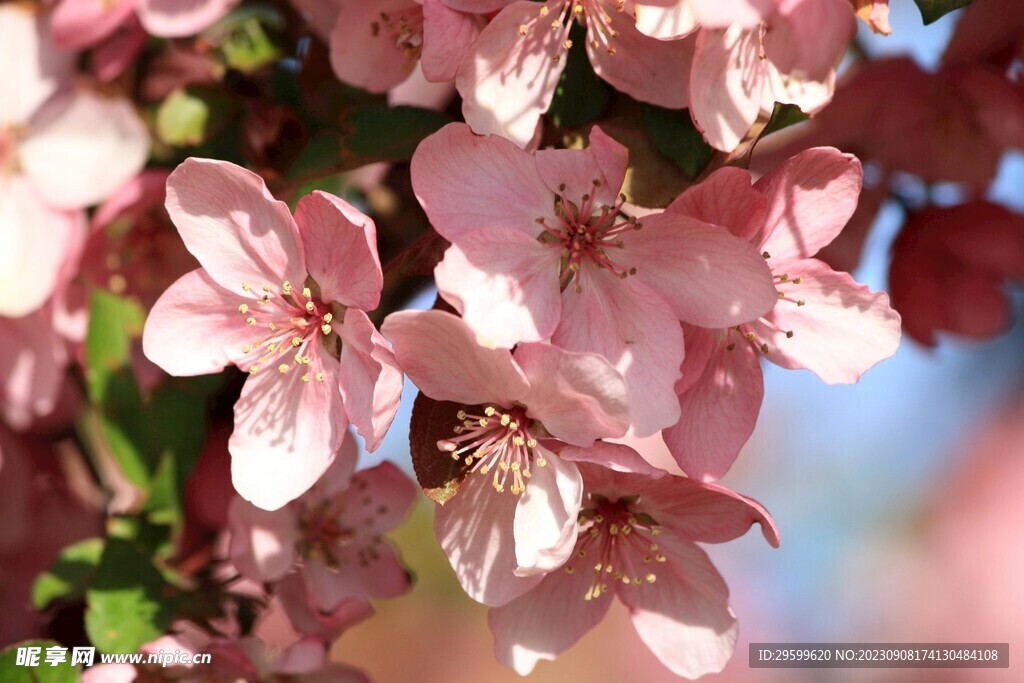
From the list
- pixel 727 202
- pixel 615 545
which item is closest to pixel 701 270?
pixel 727 202

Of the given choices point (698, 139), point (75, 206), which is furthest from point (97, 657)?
point (698, 139)

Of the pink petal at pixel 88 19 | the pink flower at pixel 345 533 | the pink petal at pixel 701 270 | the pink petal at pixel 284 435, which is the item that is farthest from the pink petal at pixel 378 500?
the pink petal at pixel 88 19

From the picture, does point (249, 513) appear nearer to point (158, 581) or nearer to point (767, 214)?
point (158, 581)

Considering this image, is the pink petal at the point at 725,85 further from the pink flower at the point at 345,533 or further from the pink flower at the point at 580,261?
the pink flower at the point at 345,533

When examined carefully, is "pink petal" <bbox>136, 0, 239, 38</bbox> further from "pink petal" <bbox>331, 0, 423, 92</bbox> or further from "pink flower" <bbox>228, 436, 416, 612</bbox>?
"pink flower" <bbox>228, 436, 416, 612</bbox>

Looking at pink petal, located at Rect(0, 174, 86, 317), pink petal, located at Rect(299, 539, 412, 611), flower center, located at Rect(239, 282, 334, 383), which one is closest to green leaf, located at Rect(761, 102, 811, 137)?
flower center, located at Rect(239, 282, 334, 383)
